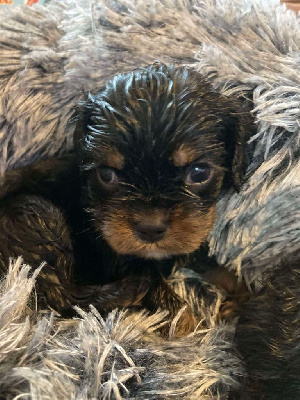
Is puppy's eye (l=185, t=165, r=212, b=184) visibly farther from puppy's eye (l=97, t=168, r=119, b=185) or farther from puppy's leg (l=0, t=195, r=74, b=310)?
puppy's leg (l=0, t=195, r=74, b=310)

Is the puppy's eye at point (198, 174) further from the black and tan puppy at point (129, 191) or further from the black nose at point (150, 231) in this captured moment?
the black nose at point (150, 231)

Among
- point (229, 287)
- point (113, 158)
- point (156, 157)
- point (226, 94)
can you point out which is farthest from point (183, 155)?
point (229, 287)

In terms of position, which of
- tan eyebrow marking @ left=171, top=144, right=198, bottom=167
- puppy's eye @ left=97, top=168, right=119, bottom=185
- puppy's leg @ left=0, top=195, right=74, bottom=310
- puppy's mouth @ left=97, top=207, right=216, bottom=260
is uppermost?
tan eyebrow marking @ left=171, top=144, right=198, bottom=167

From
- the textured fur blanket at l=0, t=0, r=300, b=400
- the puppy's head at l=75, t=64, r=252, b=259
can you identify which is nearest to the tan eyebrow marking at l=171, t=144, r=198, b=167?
the puppy's head at l=75, t=64, r=252, b=259

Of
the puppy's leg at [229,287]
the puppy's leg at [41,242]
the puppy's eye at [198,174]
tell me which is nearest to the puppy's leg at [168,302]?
the puppy's leg at [229,287]

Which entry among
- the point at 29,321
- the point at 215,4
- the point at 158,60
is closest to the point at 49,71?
the point at 158,60

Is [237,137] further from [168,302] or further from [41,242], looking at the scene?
[41,242]
